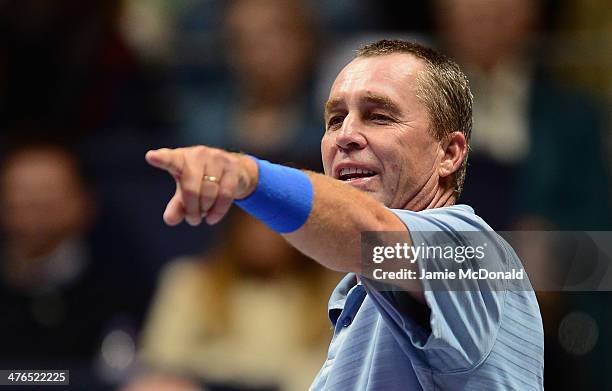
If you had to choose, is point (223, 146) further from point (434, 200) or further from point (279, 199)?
point (279, 199)

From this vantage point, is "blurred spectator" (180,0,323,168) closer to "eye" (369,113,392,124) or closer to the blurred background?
the blurred background

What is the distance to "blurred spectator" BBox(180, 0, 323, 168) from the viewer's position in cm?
611

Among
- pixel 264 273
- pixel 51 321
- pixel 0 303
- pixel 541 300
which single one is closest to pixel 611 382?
pixel 541 300

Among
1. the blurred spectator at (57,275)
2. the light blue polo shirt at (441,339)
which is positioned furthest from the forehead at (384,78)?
the blurred spectator at (57,275)

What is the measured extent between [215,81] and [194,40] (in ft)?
1.25

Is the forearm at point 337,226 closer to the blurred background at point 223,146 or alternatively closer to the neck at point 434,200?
the neck at point 434,200

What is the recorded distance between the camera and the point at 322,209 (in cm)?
215

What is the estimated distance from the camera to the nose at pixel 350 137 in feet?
9.10

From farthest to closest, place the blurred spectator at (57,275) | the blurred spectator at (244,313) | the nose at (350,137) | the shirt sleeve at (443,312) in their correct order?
the blurred spectator at (57,275) < the blurred spectator at (244,313) < the nose at (350,137) < the shirt sleeve at (443,312)

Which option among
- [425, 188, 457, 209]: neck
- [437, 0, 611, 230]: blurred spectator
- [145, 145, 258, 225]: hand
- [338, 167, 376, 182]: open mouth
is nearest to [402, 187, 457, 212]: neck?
[425, 188, 457, 209]: neck

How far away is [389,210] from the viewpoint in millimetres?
2260

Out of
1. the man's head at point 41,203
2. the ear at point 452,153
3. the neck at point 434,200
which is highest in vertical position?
the man's head at point 41,203

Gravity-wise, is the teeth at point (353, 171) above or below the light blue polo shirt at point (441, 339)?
above

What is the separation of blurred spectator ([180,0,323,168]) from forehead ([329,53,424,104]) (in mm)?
3083
